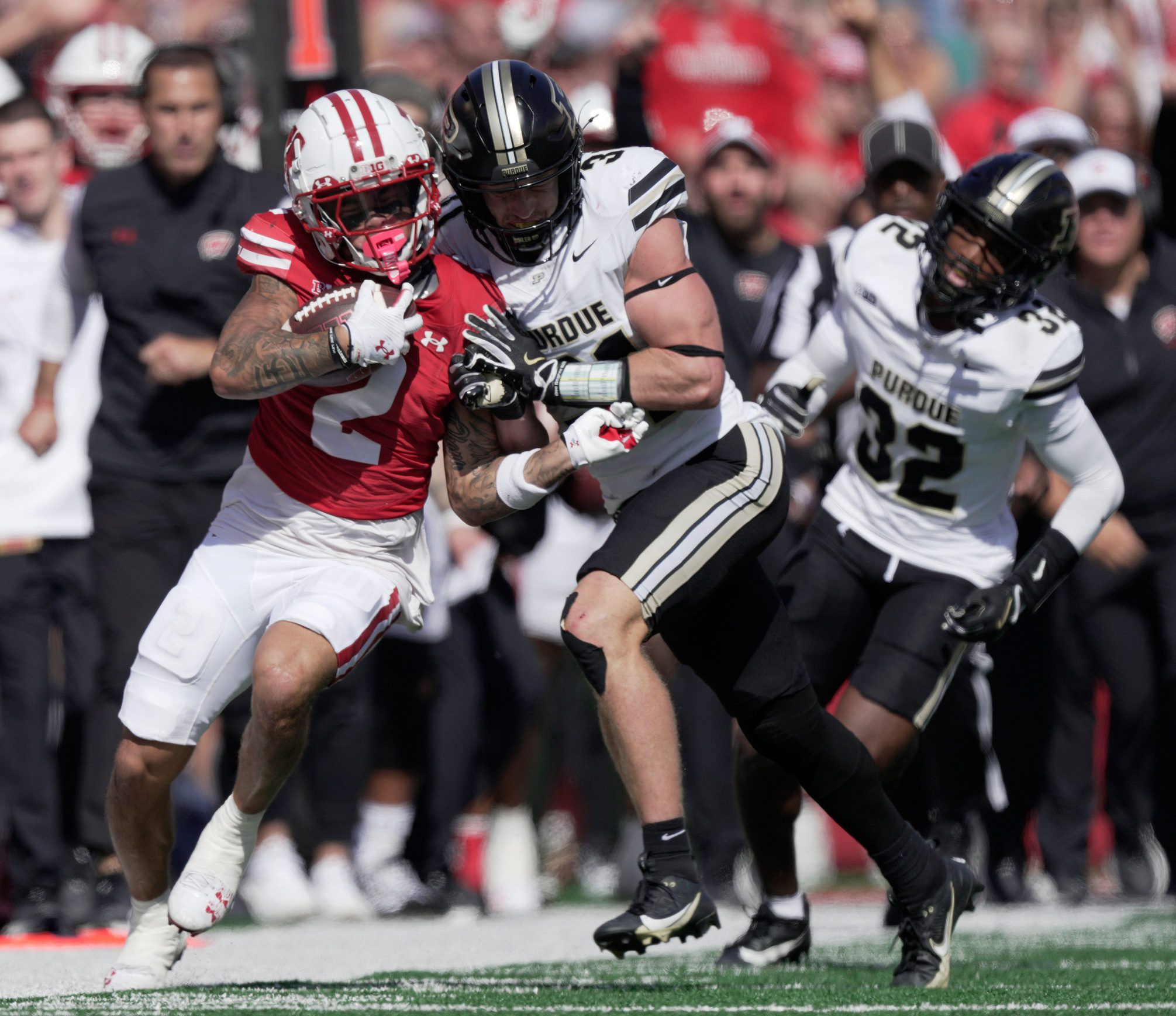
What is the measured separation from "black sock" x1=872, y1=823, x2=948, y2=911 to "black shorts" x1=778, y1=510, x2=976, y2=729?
564 mm

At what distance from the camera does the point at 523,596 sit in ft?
25.7

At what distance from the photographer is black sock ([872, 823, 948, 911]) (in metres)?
4.55

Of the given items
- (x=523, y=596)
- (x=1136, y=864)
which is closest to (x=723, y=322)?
(x=523, y=596)

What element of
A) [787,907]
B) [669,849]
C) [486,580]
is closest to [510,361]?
[669,849]

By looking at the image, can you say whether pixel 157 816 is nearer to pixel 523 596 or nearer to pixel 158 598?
pixel 158 598

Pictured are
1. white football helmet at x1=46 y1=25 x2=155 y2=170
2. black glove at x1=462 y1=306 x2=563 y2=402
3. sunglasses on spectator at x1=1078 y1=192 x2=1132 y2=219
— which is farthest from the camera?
white football helmet at x1=46 y1=25 x2=155 y2=170

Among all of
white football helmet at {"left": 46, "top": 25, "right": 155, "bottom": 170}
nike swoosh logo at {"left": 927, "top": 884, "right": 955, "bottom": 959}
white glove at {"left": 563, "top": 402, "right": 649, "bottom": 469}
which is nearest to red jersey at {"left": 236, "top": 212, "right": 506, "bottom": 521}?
white glove at {"left": 563, "top": 402, "right": 649, "bottom": 469}

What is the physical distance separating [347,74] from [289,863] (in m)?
2.77

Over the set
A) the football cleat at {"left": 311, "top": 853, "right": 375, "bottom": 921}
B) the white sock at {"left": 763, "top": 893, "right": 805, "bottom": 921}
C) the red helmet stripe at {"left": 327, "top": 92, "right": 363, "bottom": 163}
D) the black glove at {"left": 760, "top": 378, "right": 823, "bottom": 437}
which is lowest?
Answer: the football cleat at {"left": 311, "top": 853, "right": 375, "bottom": 921}

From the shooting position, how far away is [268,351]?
4266 mm

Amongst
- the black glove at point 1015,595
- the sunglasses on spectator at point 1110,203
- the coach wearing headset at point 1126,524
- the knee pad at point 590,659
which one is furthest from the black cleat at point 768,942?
the sunglasses on spectator at point 1110,203

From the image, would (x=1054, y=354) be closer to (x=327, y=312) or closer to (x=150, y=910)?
(x=327, y=312)

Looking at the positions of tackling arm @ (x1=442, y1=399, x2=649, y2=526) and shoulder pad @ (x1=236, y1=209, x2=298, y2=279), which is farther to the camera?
shoulder pad @ (x1=236, y1=209, x2=298, y2=279)

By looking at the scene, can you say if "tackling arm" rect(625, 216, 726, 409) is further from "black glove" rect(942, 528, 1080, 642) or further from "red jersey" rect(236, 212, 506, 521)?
"black glove" rect(942, 528, 1080, 642)
